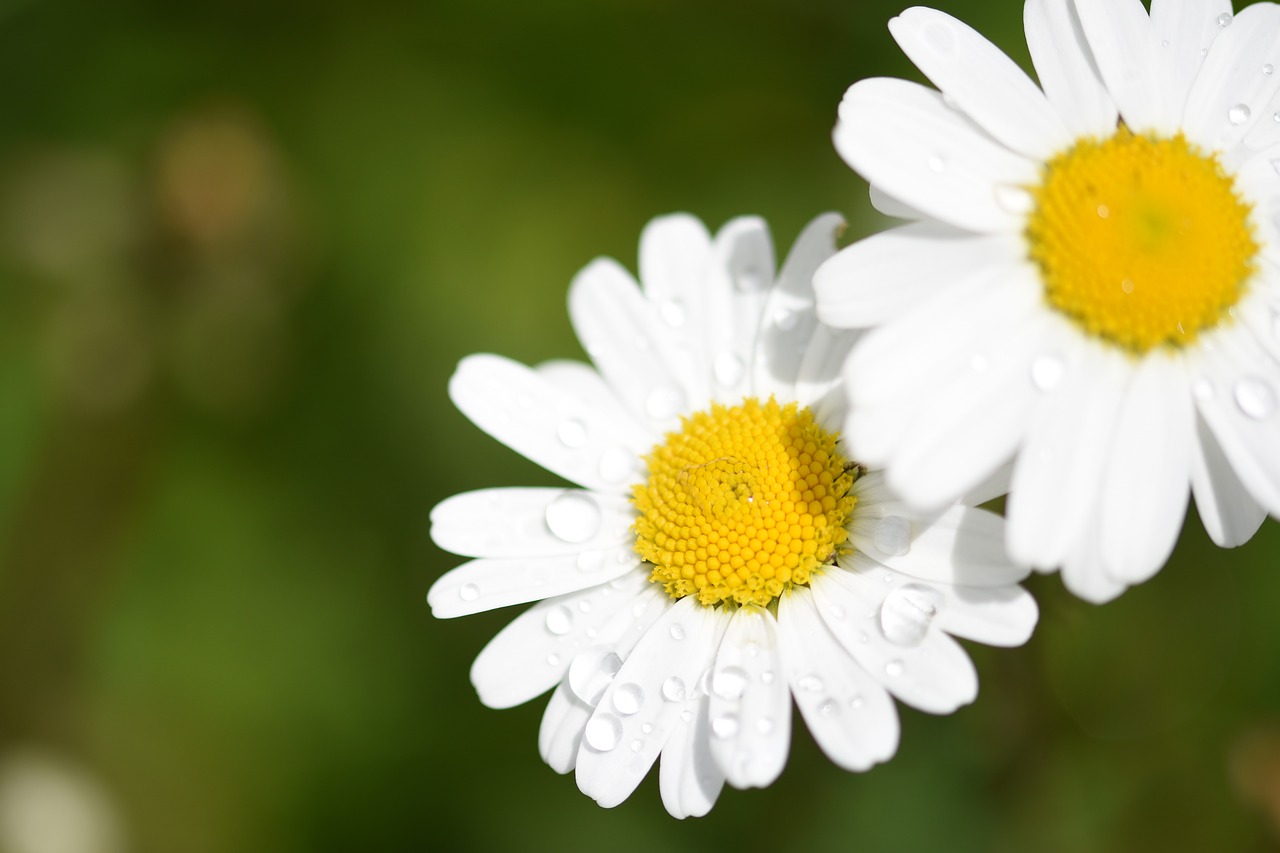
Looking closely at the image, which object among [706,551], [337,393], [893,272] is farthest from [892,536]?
[337,393]

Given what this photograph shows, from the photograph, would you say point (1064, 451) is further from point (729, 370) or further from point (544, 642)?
point (544, 642)

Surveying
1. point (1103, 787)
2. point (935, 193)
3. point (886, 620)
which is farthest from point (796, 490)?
point (1103, 787)

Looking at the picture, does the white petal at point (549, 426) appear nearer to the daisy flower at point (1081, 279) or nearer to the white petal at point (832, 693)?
the white petal at point (832, 693)

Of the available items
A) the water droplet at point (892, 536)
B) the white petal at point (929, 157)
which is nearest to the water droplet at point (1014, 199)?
the white petal at point (929, 157)

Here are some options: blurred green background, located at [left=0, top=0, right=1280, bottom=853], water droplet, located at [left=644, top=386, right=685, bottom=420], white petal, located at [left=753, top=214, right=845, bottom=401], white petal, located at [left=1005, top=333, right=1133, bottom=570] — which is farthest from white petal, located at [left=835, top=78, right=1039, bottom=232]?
blurred green background, located at [left=0, top=0, right=1280, bottom=853]

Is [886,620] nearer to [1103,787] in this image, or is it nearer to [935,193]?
[935,193]

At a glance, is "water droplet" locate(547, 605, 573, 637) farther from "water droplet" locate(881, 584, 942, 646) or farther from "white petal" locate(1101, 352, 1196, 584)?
"white petal" locate(1101, 352, 1196, 584)
